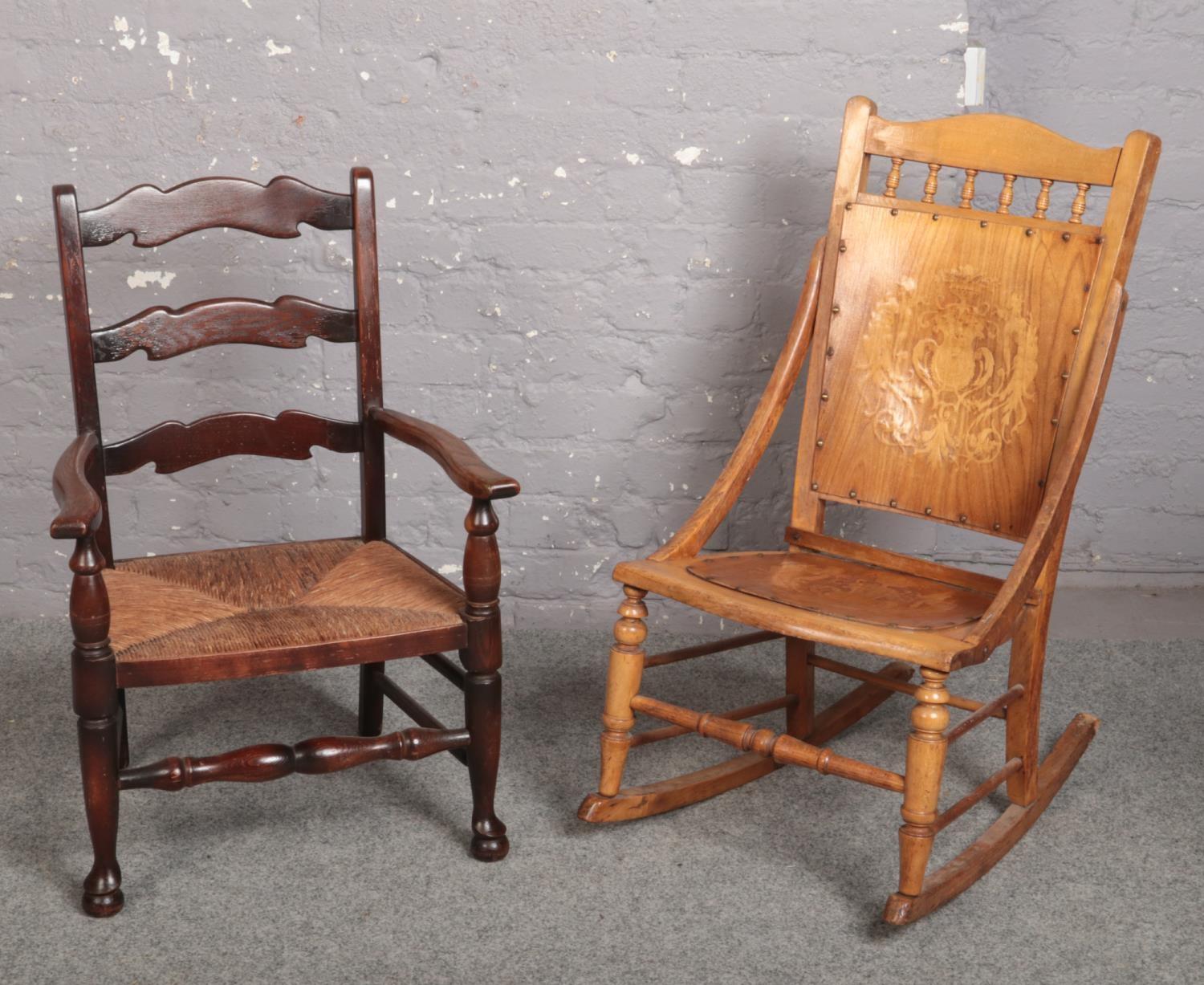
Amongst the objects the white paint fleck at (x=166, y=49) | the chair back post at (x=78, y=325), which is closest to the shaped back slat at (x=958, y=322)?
the chair back post at (x=78, y=325)

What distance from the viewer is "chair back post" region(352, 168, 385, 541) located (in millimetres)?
2008

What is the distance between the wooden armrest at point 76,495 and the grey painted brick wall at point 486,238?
746 millimetres

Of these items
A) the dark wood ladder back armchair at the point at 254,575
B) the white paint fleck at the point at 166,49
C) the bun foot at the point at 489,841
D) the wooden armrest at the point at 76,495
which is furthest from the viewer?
the white paint fleck at the point at 166,49

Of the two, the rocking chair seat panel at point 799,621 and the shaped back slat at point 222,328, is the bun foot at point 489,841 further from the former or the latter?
the shaped back slat at point 222,328

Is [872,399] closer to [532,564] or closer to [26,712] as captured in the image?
[532,564]

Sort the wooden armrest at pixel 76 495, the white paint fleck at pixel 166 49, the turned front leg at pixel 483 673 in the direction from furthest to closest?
the white paint fleck at pixel 166 49 < the turned front leg at pixel 483 673 < the wooden armrest at pixel 76 495

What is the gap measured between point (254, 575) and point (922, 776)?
38.6 inches

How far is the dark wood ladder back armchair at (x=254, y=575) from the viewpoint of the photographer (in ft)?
5.43

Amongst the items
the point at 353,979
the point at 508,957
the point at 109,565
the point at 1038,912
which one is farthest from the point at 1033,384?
the point at 109,565

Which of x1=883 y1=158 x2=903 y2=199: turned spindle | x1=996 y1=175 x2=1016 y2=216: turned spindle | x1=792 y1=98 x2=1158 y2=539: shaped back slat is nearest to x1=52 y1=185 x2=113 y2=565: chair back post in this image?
x1=792 y1=98 x2=1158 y2=539: shaped back slat

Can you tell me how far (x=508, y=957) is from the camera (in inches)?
65.7

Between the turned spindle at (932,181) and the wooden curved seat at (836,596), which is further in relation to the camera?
the turned spindle at (932,181)

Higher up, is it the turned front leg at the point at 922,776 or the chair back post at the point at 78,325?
the chair back post at the point at 78,325

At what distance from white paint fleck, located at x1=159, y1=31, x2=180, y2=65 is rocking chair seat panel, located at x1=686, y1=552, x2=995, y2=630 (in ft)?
4.39
